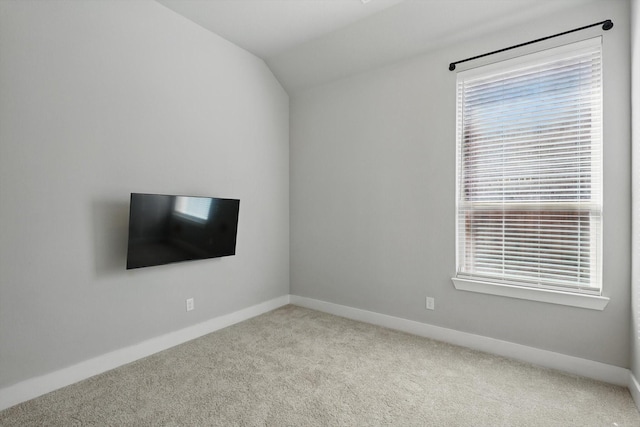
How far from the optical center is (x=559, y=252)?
97.7 inches

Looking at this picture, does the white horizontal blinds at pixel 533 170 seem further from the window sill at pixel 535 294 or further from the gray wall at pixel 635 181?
the gray wall at pixel 635 181

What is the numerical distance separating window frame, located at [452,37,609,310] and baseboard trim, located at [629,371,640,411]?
46cm

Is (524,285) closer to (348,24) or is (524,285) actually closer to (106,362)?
(348,24)

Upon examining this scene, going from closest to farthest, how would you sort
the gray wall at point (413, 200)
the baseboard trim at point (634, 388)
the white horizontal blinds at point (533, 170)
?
the baseboard trim at point (634, 388) < the gray wall at point (413, 200) < the white horizontal blinds at point (533, 170)

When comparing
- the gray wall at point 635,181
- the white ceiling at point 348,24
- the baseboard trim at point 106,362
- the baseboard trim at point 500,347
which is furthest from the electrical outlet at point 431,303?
the white ceiling at point 348,24

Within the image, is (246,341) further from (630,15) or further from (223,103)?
(630,15)

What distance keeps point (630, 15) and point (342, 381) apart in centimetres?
321

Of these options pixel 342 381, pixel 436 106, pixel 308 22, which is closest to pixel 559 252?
pixel 436 106

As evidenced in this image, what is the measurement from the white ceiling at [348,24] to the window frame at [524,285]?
0.97ft

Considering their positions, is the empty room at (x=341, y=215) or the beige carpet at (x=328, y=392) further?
the empty room at (x=341, y=215)

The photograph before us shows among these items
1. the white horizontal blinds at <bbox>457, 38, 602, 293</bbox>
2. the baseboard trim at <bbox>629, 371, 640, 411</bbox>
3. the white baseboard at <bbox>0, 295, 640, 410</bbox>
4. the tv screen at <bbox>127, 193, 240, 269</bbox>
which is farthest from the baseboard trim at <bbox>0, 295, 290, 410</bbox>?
the baseboard trim at <bbox>629, 371, 640, 411</bbox>

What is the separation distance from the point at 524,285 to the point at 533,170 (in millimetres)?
936

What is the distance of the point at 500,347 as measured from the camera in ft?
8.86

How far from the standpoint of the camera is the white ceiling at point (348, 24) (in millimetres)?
2613
